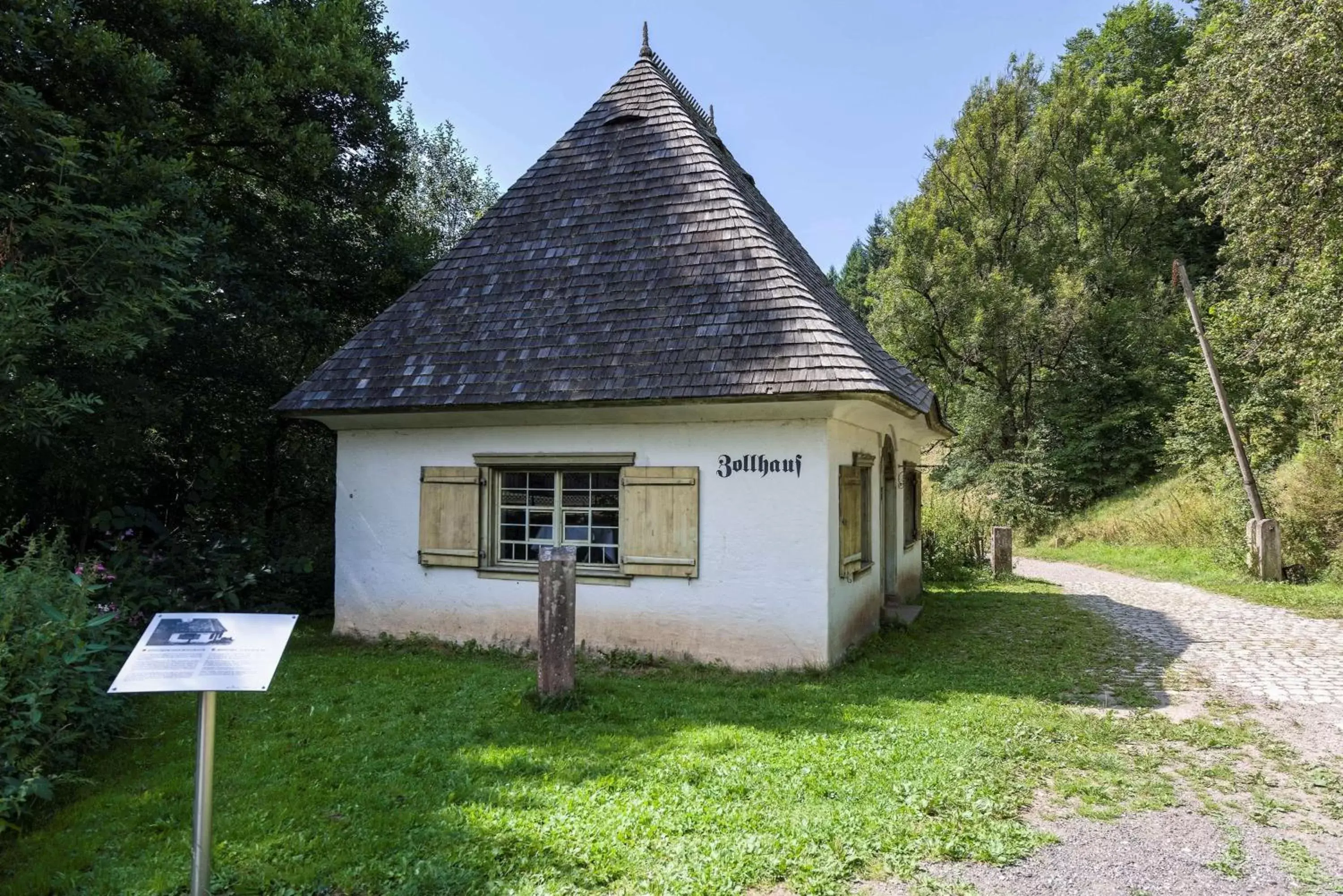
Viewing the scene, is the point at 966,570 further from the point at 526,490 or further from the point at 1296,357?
the point at 526,490

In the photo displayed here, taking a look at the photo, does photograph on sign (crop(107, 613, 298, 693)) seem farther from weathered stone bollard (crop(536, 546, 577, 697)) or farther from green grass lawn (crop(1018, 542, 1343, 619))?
green grass lawn (crop(1018, 542, 1343, 619))

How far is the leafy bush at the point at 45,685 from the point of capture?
402cm

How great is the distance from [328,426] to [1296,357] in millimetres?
15235

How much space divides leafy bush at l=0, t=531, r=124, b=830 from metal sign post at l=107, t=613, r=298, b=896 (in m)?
1.23

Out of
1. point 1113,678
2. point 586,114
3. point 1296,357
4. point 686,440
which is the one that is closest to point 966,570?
point 1296,357

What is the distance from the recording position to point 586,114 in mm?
10578

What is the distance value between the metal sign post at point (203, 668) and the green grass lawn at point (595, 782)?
1.42 feet

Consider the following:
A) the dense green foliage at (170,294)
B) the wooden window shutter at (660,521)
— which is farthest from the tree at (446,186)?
the wooden window shutter at (660,521)

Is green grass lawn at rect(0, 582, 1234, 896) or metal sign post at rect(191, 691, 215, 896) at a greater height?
metal sign post at rect(191, 691, 215, 896)

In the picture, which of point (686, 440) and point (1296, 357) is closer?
point (686, 440)

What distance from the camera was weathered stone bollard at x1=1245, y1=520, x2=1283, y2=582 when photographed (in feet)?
47.2

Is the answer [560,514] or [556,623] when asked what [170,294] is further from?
[556,623]

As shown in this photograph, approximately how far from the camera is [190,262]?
862cm

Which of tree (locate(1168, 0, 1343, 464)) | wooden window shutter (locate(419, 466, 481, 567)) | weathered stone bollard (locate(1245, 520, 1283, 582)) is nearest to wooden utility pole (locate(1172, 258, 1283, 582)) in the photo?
weathered stone bollard (locate(1245, 520, 1283, 582))
